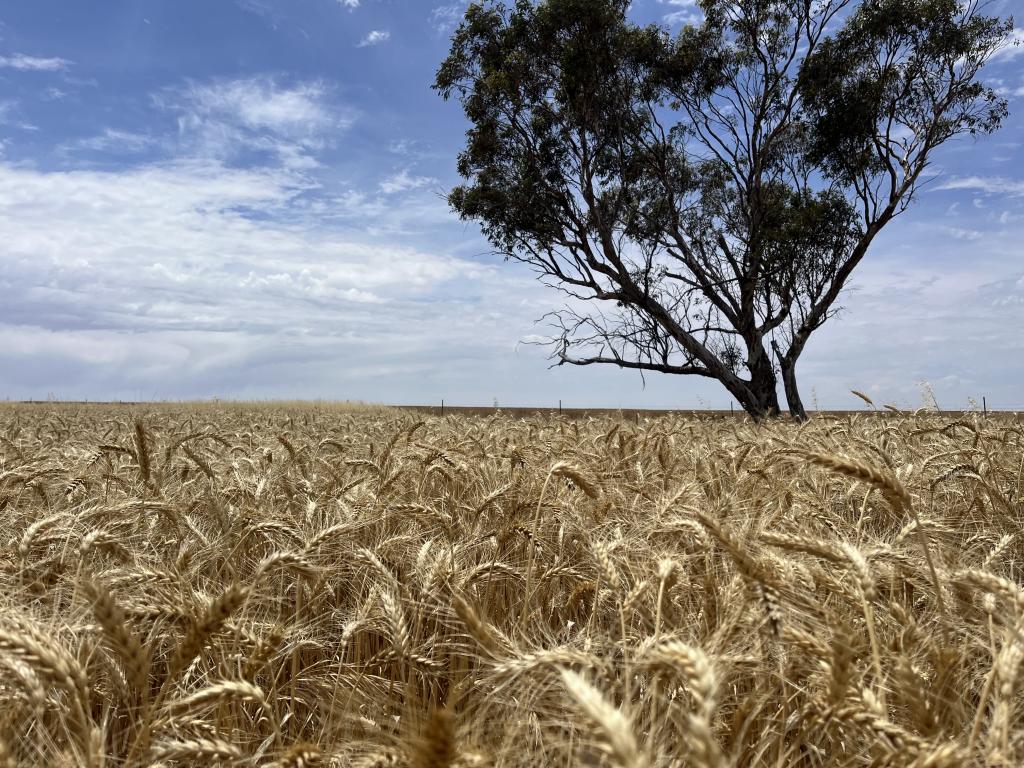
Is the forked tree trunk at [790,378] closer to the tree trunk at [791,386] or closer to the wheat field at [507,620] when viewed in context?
the tree trunk at [791,386]

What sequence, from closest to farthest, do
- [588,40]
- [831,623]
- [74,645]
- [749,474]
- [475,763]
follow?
[475,763], [831,623], [74,645], [749,474], [588,40]

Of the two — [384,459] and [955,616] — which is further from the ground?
[384,459]

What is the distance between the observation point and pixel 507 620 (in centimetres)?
232

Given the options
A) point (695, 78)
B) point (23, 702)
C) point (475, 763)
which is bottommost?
point (23, 702)

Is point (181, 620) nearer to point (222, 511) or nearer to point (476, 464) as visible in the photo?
point (222, 511)

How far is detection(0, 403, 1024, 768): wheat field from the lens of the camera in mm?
1152

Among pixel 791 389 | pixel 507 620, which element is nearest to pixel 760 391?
pixel 791 389

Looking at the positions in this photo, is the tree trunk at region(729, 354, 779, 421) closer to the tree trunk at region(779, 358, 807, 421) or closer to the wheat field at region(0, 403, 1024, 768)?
the tree trunk at region(779, 358, 807, 421)

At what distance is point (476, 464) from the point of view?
3.72 meters

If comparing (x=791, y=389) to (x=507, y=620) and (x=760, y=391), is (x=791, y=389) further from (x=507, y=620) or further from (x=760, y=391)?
(x=507, y=620)

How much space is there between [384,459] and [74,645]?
2078mm

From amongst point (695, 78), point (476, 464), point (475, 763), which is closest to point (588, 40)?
point (695, 78)

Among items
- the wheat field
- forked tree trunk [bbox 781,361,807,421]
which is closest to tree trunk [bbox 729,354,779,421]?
forked tree trunk [bbox 781,361,807,421]

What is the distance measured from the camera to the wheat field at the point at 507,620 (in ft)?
3.78
